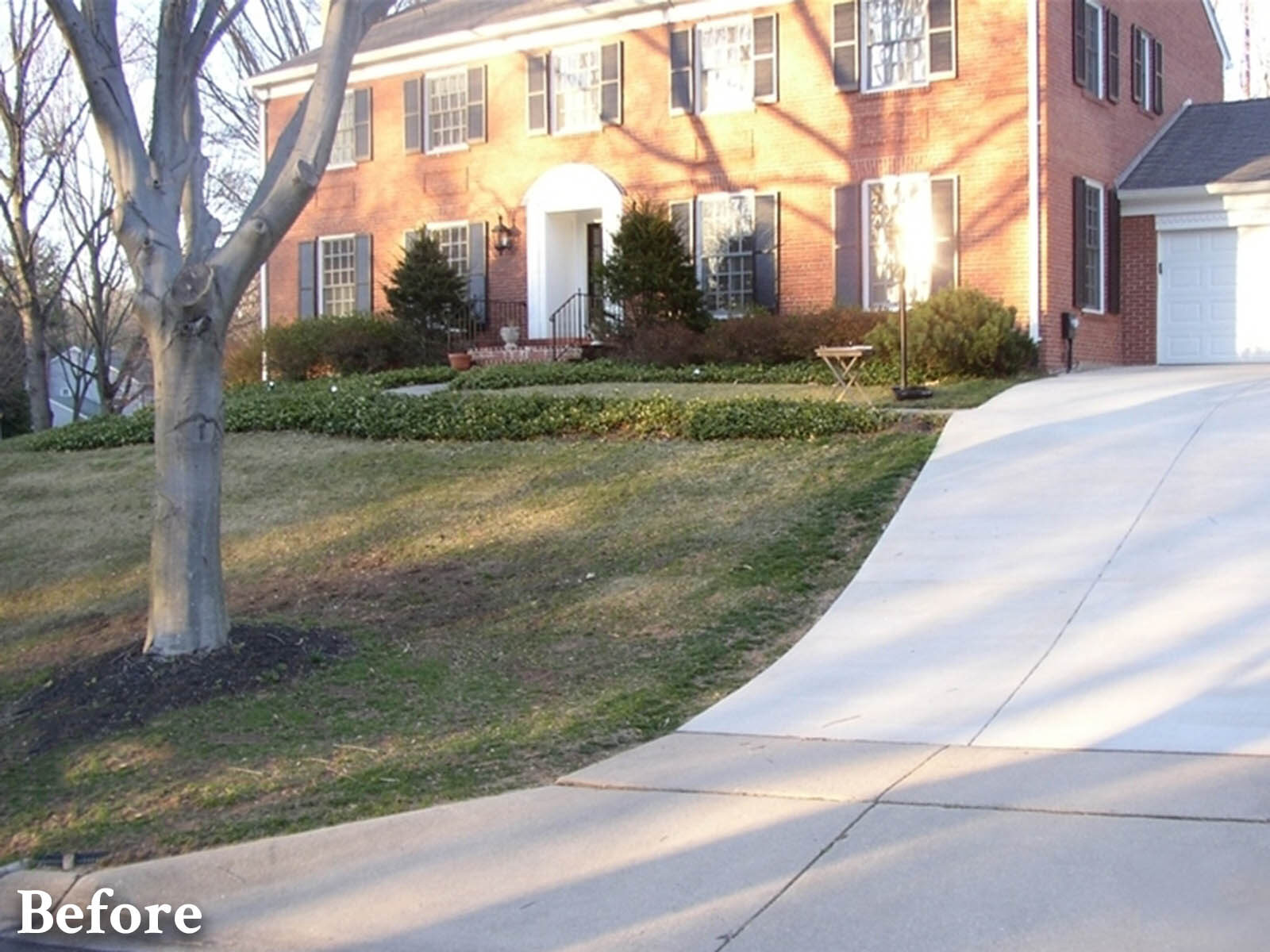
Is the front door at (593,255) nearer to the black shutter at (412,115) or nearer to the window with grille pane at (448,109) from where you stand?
the window with grille pane at (448,109)

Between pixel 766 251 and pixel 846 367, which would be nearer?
pixel 846 367

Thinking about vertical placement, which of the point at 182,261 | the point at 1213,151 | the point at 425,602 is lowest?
the point at 425,602

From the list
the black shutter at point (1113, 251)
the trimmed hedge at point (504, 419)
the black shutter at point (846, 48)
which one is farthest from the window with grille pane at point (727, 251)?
the trimmed hedge at point (504, 419)

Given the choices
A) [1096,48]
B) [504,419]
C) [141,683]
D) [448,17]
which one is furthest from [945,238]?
[141,683]

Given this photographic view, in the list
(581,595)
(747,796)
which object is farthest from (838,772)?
(581,595)

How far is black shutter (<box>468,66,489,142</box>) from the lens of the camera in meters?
24.4

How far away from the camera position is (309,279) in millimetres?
26875

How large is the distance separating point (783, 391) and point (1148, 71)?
9.61m

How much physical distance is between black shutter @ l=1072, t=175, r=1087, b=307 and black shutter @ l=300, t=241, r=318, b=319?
1358 centimetres

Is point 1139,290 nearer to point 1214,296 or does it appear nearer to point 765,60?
point 1214,296

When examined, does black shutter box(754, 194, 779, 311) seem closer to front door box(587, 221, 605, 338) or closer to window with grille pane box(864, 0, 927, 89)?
window with grille pane box(864, 0, 927, 89)

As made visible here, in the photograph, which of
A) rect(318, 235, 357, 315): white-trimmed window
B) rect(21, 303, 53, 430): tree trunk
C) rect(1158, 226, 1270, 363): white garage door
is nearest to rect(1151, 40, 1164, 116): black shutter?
rect(1158, 226, 1270, 363): white garage door

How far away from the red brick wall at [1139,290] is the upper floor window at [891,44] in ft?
12.9

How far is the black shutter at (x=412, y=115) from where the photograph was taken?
2525cm
